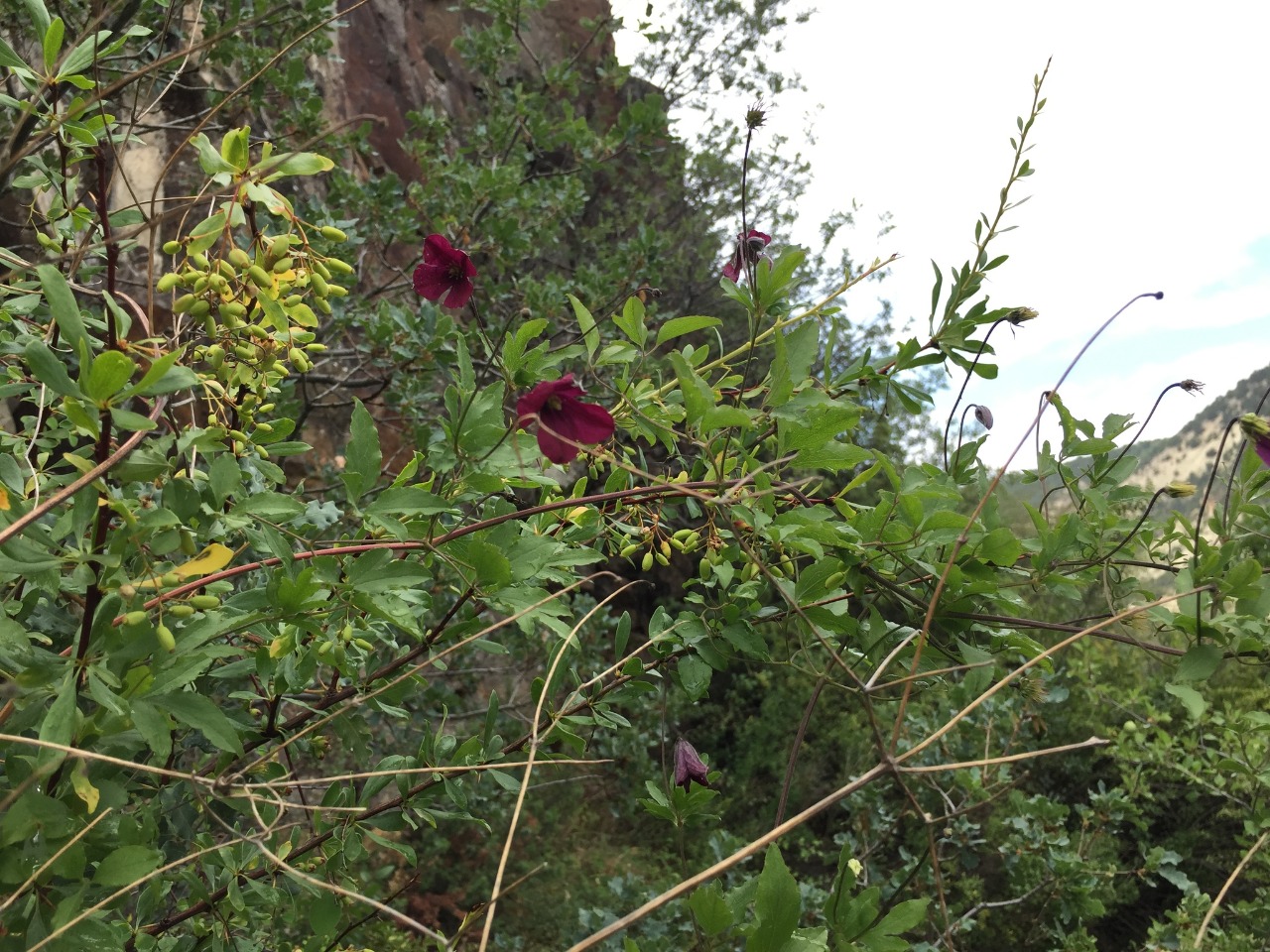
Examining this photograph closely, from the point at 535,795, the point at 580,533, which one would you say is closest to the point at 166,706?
the point at 580,533

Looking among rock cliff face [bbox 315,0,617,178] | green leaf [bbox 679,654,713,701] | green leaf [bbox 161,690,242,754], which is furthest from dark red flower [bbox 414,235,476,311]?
rock cliff face [bbox 315,0,617,178]

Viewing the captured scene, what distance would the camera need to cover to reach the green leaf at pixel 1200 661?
83cm

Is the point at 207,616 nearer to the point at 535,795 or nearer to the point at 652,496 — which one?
the point at 652,496

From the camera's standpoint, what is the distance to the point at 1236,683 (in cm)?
521

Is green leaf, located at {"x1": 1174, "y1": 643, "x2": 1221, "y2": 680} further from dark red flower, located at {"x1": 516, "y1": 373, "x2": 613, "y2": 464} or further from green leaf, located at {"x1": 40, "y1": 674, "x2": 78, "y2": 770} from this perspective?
green leaf, located at {"x1": 40, "y1": 674, "x2": 78, "y2": 770}

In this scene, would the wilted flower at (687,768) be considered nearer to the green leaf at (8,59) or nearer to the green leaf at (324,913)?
the green leaf at (324,913)

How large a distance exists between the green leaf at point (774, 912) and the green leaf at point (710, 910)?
1.9 inches

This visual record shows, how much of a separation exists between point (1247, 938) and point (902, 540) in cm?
272

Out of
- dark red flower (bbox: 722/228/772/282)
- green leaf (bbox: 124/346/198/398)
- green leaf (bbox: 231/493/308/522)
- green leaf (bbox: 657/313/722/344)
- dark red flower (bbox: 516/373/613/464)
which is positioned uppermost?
dark red flower (bbox: 722/228/772/282)

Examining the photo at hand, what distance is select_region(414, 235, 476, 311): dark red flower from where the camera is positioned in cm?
125

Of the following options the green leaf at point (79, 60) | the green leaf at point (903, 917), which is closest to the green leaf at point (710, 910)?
the green leaf at point (903, 917)

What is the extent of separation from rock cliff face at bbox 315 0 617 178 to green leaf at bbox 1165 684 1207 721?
3927 millimetres

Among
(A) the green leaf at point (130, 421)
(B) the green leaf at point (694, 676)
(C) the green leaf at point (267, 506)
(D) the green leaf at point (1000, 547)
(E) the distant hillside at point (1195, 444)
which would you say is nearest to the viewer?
(A) the green leaf at point (130, 421)

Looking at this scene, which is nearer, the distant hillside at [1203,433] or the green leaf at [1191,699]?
the green leaf at [1191,699]
